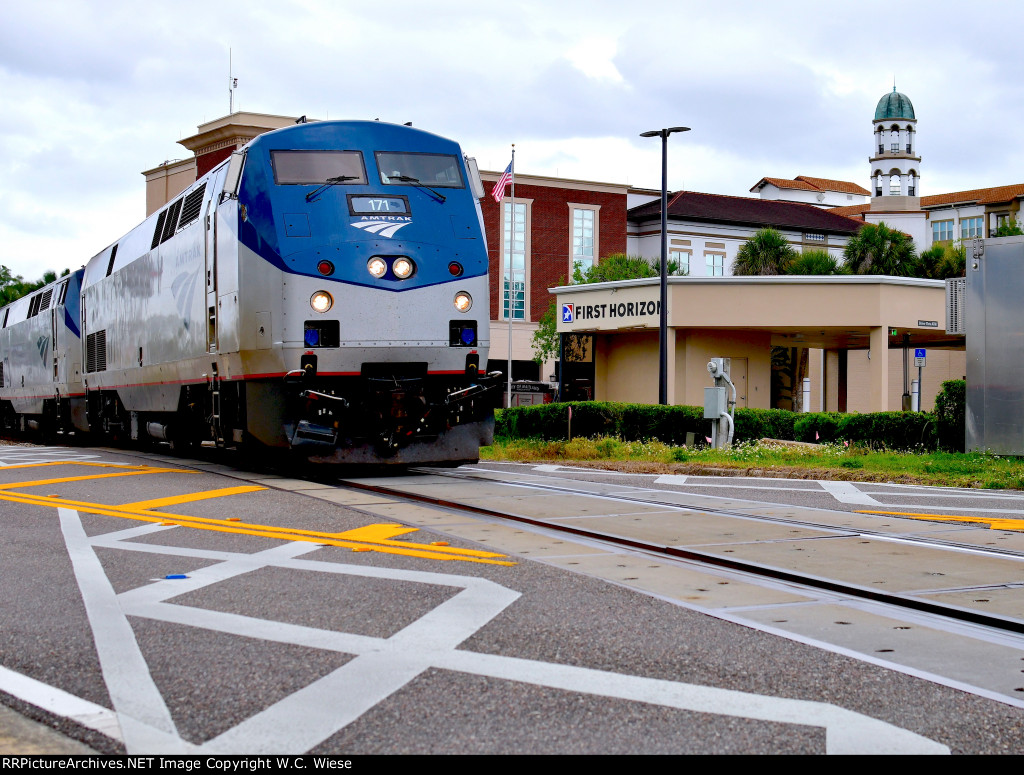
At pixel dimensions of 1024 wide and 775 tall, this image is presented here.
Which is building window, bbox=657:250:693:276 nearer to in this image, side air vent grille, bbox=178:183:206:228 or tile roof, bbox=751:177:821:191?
tile roof, bbox=751:177:821:191

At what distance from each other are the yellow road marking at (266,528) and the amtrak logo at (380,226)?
3.31 meters

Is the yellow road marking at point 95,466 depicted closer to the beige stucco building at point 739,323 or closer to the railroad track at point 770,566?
the railroad track at point 770,566

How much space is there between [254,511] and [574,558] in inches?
155

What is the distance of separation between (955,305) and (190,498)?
13219mm

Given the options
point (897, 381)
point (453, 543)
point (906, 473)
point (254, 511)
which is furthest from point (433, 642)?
point (897, 381)

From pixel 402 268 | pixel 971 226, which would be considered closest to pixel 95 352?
pixel 402 268

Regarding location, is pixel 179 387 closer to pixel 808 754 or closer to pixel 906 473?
pixel 906 473

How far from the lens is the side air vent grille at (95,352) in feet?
71.2

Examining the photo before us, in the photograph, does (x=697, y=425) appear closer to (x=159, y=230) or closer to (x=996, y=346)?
(x=996, y=346)

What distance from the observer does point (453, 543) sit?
27.0 ft

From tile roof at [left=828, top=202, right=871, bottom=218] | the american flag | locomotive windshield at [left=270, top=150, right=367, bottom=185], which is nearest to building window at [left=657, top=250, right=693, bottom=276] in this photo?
the american flag

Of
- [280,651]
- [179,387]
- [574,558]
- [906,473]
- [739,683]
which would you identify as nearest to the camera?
[739,683]

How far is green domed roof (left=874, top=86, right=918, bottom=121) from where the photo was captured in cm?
11525

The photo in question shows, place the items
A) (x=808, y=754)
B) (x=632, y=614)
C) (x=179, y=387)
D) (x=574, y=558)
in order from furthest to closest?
(x=179, y=387), (x=574, y=558), (x=632, y=614), (x=808, y=754)
